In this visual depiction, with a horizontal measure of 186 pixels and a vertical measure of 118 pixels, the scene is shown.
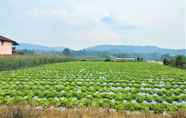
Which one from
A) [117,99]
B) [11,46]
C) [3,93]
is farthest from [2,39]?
[117,99]

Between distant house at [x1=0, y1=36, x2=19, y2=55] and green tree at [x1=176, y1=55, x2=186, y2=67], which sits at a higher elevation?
distant house at [x1=0, y1=36, x2=19, y2=55]

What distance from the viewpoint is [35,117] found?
5000mm

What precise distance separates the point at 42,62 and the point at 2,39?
5949 millimetres

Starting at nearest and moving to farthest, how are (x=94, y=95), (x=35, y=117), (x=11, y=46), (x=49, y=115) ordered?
1. (x=35, y=117)
2. (x=49, y=115)
3. (x=94, y=95)
4. (x=11, y=46)

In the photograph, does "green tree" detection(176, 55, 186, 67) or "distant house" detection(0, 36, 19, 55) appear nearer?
"green tree" detection(176, 55, 186, 67)

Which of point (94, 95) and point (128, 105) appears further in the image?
point (94, 95)

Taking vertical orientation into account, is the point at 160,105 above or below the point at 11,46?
below

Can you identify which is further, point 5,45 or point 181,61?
point 5,45

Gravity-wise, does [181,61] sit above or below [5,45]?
below

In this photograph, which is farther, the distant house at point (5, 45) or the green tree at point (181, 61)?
the distant house at point (5, 45)

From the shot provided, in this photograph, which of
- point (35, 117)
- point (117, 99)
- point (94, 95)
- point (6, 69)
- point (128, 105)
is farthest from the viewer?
point (6, 69)

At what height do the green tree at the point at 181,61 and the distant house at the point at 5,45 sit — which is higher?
the distant house at the point at 5,45

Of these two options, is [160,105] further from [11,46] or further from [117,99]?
[11,46]

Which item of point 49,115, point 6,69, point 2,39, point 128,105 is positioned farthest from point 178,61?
point 49,115
